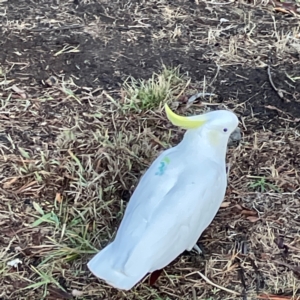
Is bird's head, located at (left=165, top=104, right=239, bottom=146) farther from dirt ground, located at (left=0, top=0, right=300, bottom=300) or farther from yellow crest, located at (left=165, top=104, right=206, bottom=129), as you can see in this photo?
dirt ground, located at (left=0, top=0, right=300, bottom=300)

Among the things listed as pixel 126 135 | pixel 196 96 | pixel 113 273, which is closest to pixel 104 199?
pixel 126 135

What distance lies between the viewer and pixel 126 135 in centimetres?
225

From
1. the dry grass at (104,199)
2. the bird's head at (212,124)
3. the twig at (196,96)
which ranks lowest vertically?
the dry grass at (104,199)

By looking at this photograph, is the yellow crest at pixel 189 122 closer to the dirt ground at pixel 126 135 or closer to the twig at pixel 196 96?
the dirt ground at pixel 126 135

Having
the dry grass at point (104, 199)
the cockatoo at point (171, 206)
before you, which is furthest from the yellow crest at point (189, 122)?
the dry grass at point (104, 199)

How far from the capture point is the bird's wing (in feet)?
5.30

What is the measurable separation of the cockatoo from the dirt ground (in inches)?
7.4

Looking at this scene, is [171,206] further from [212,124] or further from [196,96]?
[196,96]

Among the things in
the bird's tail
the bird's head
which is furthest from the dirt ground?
the bird's head

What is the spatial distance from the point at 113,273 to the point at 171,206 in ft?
0.76

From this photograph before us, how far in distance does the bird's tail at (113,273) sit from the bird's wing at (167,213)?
1cm

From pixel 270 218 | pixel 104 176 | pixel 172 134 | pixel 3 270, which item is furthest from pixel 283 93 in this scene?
pixel 3 270

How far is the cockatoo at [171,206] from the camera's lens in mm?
1607

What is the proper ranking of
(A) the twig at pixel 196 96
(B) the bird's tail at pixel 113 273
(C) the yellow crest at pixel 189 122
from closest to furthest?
(B) the bird's tail at pixel 113 273 → (C) the yellow crest at pixel 189 122 → (A) the twig at pixel 196 96
